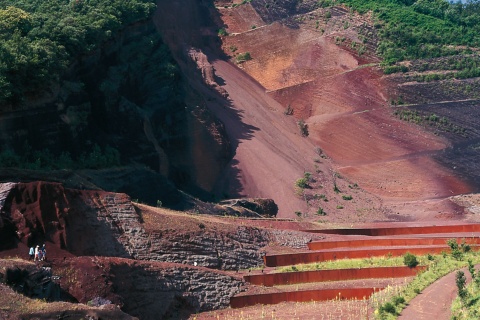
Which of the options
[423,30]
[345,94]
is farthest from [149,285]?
[423,30]

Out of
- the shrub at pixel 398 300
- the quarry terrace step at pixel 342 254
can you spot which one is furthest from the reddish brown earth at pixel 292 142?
the shrub at pixel 398 300

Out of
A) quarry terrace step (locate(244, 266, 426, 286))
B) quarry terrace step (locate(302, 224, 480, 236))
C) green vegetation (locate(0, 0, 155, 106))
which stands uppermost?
green vegetation (locate(0, 0, 155, 106))

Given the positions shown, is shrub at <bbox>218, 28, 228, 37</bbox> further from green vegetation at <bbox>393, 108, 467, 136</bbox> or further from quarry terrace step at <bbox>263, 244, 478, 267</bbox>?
quarry terrace step at <bbox>263, 244, 478, 267</bbox>

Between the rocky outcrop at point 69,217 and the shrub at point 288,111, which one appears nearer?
the rocky outcrop at point 69,217

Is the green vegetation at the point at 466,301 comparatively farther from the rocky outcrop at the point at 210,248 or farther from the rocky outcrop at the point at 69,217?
the rocky outcrop at the point at 69,217

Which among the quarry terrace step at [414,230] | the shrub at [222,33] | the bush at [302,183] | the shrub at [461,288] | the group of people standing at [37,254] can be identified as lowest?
the bush at [302,183]

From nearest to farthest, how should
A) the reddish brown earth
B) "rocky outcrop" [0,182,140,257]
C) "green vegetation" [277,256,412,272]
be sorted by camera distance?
"rocky outcrop" [0,182,140,257] < the reddish brown earth < "green vegetation" [277,256,412,272]

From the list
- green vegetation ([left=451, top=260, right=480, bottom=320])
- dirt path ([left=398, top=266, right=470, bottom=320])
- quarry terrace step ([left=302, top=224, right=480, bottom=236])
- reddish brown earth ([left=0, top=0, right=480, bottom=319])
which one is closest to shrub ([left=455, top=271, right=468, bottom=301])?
green vegetation ([left=451, top=260, right=480, bottom=320])
